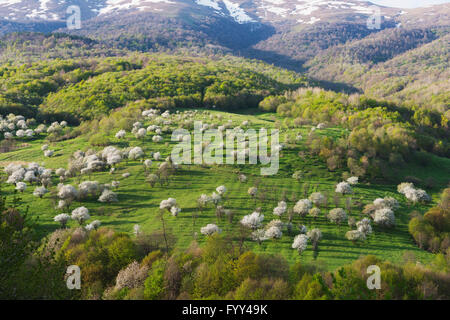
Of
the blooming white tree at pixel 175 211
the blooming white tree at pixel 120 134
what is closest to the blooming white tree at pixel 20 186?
the blooming white tree at pixel 175 211

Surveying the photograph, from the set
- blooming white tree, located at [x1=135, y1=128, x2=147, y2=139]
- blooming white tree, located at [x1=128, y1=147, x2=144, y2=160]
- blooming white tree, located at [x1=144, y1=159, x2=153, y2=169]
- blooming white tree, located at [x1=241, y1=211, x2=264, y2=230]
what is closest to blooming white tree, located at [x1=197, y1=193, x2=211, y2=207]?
blooming white tree, located at [x1=241, y1=211, x2=264, y2=230]

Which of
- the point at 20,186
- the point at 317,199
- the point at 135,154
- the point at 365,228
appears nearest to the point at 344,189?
the point at 317,199

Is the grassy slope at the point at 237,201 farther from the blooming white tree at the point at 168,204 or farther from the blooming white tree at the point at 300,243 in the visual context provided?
the blooming white tree at the point at 168,204

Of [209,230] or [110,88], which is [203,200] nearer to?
[209,230]

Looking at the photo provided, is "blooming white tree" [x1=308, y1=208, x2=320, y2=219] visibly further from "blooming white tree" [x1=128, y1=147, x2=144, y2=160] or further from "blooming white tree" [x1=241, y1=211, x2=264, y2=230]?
"blooming white tree" [x1=128, y1=147, x2=144, y2=160]

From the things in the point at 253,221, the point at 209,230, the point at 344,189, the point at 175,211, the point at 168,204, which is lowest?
the point at 175,211
